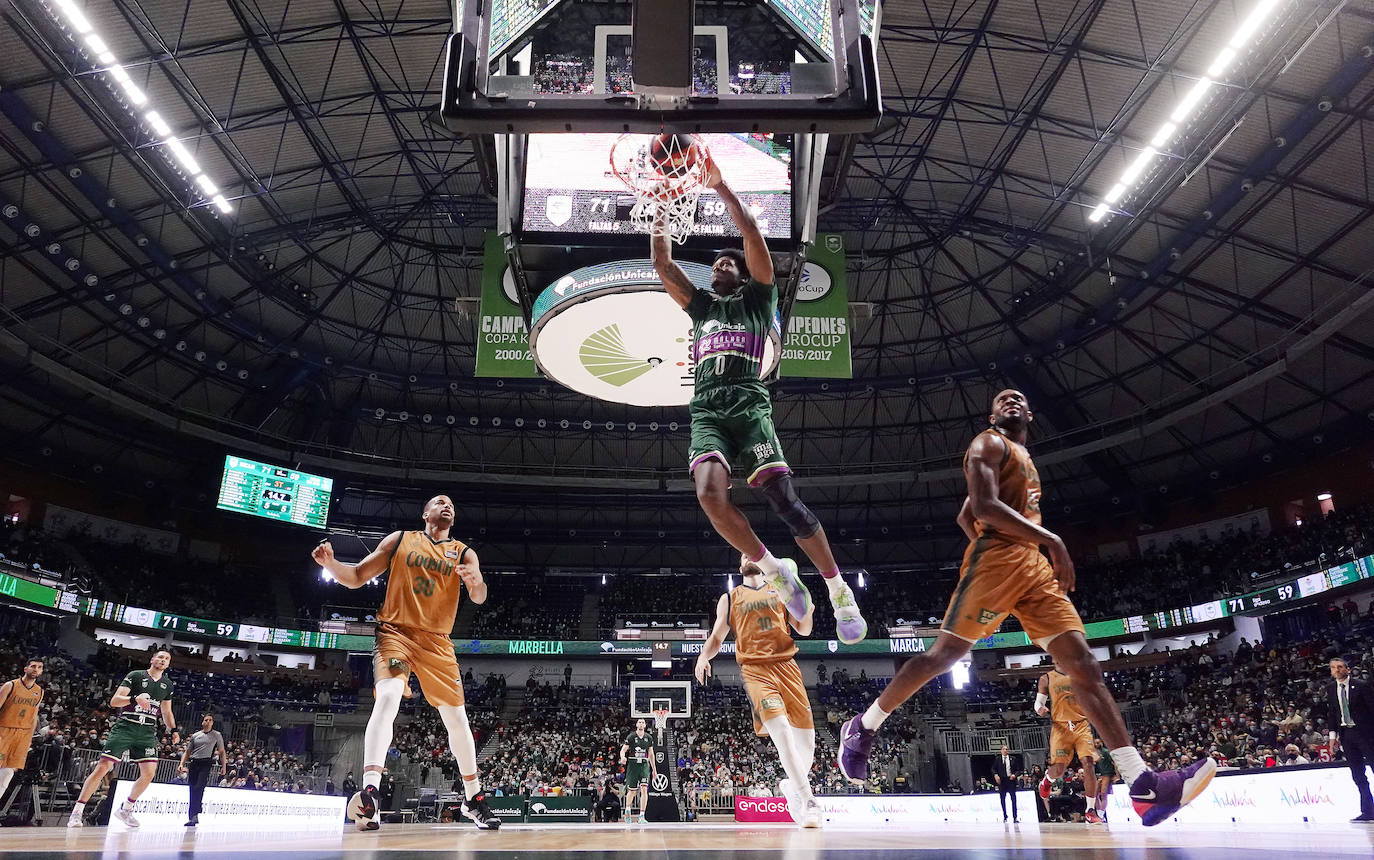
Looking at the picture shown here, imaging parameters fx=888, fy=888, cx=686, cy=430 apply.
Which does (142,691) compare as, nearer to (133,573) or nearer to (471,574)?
(471,574)

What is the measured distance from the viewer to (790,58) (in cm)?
573

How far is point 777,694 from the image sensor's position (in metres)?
7.50

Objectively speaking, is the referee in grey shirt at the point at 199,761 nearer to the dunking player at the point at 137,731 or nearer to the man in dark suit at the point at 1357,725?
the dunking player at the point at 137,731

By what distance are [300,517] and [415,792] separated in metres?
9.81

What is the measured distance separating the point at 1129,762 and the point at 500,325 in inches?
510

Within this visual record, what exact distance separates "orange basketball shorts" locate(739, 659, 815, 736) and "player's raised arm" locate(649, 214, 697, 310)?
363 cm

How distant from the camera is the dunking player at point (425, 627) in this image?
6.12m

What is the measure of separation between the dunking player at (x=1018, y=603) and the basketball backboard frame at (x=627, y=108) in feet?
6.30

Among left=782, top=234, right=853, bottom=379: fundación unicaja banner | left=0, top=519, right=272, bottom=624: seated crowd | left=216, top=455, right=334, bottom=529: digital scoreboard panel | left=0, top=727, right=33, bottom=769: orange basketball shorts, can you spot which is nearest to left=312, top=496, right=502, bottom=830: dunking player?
left=0, top=727, right=33, bottom=769: orange basketball shorts

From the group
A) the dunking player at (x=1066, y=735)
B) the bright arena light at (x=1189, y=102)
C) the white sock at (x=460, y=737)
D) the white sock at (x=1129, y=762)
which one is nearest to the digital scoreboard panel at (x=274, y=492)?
the bright arena light at (x=1189, y=102)

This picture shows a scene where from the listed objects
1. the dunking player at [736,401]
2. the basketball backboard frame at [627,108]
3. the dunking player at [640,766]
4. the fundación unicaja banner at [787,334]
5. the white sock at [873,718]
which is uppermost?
the fundación unicaja banner at [787,334]

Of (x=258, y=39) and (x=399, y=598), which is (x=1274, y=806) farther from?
(x=258, y=39)

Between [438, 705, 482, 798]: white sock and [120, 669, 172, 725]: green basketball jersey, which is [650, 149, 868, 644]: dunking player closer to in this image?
[438, 705, 482, 798]: white sock

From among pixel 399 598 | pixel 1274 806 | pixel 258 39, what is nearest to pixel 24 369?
pixel 258 39
